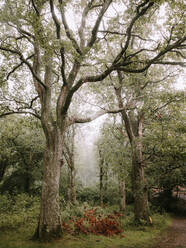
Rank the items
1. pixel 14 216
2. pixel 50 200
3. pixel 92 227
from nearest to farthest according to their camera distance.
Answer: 1. pixel 50 200
2. pixel 92 227
3. pixel 14 216

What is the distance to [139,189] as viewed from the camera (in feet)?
36.7

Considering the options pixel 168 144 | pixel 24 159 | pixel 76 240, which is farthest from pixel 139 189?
pixel 24 159

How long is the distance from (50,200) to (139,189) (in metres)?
6.12

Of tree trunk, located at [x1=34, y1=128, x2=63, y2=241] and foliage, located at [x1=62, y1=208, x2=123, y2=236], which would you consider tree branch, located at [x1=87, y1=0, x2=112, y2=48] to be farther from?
foliage, located at [x1=62, y1=208, x2=123, y2=236]

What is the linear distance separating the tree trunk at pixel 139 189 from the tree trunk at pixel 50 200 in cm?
525

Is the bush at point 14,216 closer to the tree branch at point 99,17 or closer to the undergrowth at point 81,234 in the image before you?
the undergrowth at point 81,234

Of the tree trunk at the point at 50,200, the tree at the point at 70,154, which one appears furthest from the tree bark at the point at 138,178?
the tree at the point at 70,154

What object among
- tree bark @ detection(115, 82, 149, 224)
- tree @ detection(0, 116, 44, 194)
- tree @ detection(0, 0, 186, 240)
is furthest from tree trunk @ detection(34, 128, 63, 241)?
tree @ detection(0, 116, 44, 194)

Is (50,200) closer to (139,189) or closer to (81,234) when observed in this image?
(81,234)

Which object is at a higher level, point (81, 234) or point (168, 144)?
point (168, 144)

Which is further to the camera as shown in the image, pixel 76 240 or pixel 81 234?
pixel 81 234

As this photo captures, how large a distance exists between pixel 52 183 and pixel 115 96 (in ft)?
26.2

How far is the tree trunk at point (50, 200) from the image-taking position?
7.01 meters

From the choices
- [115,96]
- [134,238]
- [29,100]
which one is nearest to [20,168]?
[29,100]
